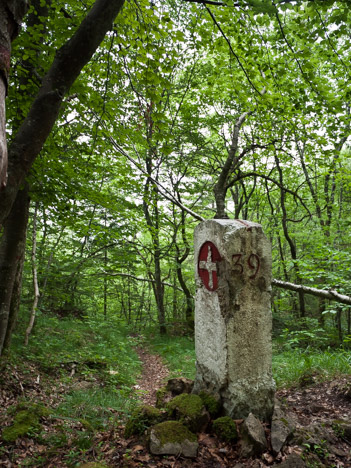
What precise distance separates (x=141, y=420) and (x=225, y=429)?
921 millimetres

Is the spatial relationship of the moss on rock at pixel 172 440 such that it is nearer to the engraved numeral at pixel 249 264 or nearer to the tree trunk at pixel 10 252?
the engraved numeral at pixel 249 264

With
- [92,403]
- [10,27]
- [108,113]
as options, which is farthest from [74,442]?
[108,113]

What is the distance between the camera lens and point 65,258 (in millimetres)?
8617

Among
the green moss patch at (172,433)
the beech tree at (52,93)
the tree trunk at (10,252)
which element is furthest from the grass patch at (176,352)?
the beech tree at (52,93)

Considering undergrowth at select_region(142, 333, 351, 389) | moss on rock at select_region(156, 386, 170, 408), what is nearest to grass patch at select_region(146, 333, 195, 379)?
undergrowth at select_region(142, 333, 351, 389)

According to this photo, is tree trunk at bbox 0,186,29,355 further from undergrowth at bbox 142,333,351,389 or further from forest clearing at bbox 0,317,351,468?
undergrowth at bbox 142,333,351,389

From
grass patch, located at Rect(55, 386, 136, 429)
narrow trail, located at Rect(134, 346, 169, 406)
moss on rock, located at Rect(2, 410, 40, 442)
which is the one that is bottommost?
narrow trail, located at Rect(134, 346, 169, 406)

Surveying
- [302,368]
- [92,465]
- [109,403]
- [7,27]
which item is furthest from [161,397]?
[7,27]

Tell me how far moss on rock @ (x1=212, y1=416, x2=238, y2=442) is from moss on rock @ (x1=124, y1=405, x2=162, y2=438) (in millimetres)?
649

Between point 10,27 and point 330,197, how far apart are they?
1225 cm

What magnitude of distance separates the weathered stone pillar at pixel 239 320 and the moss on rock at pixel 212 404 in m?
0.07

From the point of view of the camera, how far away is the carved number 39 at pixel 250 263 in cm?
353

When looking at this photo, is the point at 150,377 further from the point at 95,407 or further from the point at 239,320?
the point at 239,320

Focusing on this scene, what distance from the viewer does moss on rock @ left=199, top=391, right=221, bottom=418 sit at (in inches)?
136
